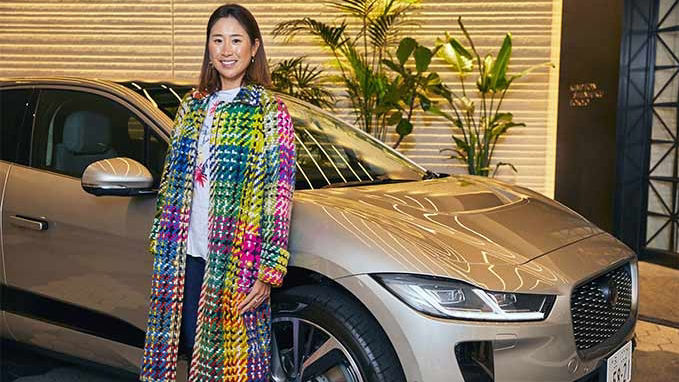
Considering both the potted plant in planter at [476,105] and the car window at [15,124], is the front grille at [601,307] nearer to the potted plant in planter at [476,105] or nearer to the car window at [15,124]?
the car window at [15,124]

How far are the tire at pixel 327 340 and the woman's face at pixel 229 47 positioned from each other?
0.69m

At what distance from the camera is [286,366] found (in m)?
2.53

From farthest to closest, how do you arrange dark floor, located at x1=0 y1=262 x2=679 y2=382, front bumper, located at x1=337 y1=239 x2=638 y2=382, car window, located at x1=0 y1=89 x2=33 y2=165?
dark floor, located at x1=0 y1=262 x2=679 y2=382, car window, located at x1=0 y1=89 x2=33 y2=165, front bumper, located at x1=337 y1=239 x2=638 y2=382

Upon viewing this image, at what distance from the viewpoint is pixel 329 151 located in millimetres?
3135

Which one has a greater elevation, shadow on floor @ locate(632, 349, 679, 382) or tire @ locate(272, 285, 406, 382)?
tire @ locate(272, 285, 406, 382)

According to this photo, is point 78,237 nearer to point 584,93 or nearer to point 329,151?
point 329,151

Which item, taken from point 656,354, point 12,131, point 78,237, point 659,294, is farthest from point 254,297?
point 659,294

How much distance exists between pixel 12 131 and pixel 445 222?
1852 millimetres

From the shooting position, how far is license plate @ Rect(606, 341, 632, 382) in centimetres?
242

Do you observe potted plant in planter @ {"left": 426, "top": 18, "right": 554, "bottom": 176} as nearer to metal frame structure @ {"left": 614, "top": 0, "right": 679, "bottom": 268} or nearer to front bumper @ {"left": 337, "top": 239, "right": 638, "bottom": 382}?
metal frame structure @ {"left": 614, "top": 0, "right": 679, "bottom": 268}

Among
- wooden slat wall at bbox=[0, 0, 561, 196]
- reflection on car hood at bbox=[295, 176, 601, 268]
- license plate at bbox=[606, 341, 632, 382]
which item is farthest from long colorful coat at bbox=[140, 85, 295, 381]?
wooden slat wall at bbox=[0, 0, 561, 196]

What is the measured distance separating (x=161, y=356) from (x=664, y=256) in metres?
4.83

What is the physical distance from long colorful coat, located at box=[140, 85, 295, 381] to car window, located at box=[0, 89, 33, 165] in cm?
117

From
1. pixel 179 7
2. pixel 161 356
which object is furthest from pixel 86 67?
pixel 161 356
